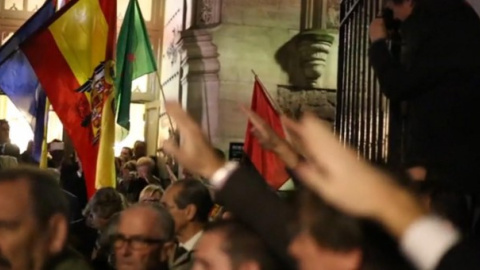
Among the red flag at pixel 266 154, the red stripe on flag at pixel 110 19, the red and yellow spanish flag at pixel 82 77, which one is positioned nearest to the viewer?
the red flag at pixel 266 154

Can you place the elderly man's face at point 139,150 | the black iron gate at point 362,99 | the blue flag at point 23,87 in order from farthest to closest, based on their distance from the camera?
the elderly man's face at point 139,150, the blue flag at point 23,87, the black iron gate at point 362,99

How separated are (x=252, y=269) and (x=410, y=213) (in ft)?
2.39

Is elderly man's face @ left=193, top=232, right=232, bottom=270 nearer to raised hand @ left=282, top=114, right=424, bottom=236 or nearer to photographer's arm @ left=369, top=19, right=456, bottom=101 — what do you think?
raised hand @ left=282, top=114, right=424, bottom=236

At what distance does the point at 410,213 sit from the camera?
1665 millimetres

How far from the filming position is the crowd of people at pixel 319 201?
167cm

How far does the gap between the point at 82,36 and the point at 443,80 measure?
13.1 ft

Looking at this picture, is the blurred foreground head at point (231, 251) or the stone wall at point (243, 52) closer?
the blurred foreground head at point (231, 251)

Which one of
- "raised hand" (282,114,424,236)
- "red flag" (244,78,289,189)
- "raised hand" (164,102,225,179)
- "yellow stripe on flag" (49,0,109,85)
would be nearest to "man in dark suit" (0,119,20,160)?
"yellow stripe on flag" (49,0,109,85)

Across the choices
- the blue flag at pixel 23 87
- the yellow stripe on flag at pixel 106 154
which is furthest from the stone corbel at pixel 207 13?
the yellow stripe on flag at pixel 106 154

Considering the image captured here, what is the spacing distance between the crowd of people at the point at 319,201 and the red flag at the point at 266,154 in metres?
1.62

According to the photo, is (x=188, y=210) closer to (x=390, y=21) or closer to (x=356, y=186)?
(x=390, y=21)

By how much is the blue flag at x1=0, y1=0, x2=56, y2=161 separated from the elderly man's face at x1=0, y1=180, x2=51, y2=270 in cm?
441

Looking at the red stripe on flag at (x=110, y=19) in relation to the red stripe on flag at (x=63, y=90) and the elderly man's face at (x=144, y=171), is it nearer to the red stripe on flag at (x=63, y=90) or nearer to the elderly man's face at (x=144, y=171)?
the red stripe on flag at (x=63, y=90)

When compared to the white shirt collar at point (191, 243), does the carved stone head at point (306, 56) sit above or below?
above
